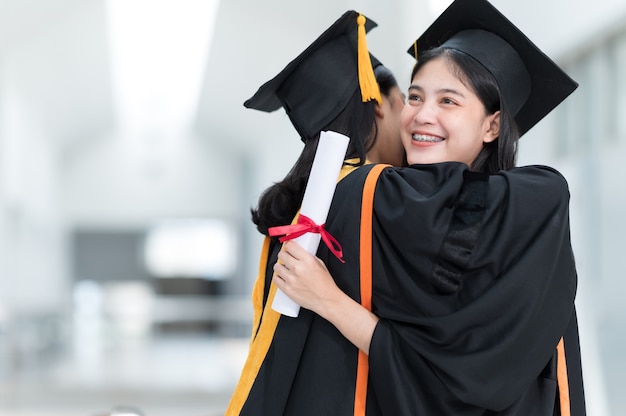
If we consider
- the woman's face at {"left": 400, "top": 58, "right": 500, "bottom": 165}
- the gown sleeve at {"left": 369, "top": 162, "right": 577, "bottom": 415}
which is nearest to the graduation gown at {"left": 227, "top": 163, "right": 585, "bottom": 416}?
the gown sleeve at {"left": 369, "top": 162, "right": 577, "bottom": 415}

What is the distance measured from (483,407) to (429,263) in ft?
1.01

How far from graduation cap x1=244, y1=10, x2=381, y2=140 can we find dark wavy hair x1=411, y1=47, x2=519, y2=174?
153 mm

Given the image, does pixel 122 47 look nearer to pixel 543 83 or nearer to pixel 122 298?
pixel 122 298

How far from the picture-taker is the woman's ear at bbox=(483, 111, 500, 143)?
1842 millimetres

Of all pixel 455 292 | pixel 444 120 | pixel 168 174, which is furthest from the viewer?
pixel 168 174

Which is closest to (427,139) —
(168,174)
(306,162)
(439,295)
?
(306,162)

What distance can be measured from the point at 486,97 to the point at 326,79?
386mm

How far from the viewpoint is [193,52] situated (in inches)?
488

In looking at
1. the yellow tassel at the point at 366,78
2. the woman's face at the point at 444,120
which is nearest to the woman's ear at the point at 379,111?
the yellow tassel at the point at 366,78

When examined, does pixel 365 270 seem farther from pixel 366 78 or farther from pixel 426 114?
pixel 366 78

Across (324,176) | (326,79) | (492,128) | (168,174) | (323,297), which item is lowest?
(168,174)

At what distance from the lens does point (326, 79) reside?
193 centimetres

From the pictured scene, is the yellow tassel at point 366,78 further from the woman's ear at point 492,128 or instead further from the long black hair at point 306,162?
the woman's ear at point 492,128

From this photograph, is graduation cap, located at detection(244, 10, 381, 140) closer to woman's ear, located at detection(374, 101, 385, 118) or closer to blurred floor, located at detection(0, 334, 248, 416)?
woman's ear, located at detection(374, 101, 385, 118)
